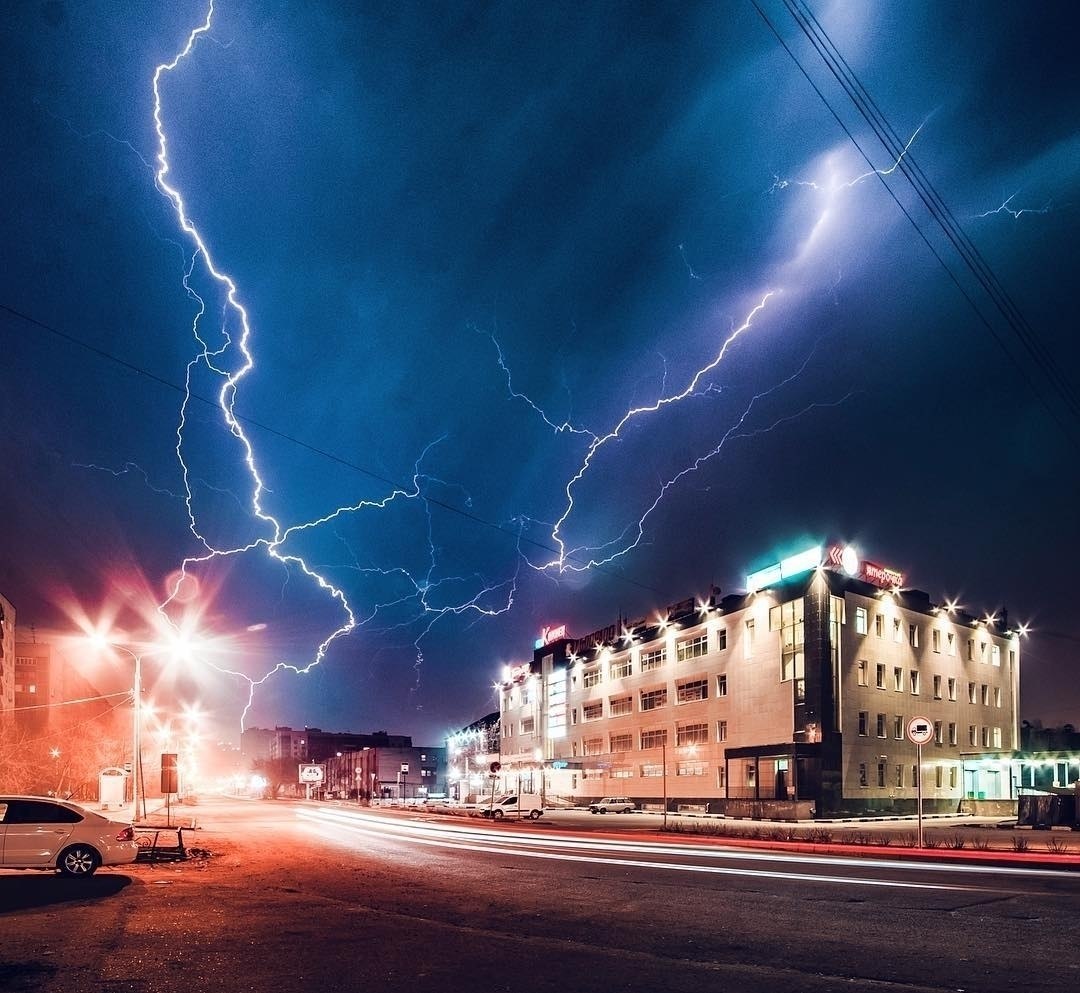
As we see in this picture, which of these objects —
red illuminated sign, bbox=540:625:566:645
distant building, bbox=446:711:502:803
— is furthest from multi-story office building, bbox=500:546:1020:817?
distant building, bbox=446:711:502:803

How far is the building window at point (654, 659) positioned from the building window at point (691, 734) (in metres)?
5.45

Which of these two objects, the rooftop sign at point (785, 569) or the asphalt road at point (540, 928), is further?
the rooftop sign at point (785, 569)

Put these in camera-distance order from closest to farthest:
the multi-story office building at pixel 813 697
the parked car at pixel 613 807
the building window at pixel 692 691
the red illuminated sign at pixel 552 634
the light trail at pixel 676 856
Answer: the light trail at pixel 676 856
the multi-story office building at pixel 813 697
the parked car at pixel 613 807
the building window at pixel 692 691
the red illuminated sign at pixel 552 634

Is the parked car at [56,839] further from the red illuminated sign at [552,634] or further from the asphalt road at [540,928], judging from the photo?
the red illuminated sign at [552,634]

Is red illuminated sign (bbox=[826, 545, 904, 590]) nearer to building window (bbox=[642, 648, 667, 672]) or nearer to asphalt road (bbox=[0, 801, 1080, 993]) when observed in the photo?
building window (bbox=[642, 648, 667, 672])

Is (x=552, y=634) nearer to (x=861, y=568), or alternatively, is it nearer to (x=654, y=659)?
(x=654, y=659)

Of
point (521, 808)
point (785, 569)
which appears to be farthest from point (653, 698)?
point (521, 808)

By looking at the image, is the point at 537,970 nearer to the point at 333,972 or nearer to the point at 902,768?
the point at 333,972

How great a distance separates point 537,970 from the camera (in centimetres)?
795

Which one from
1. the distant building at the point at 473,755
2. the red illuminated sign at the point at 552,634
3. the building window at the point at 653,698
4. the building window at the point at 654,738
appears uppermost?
the red illuminated sign at the point at 552,634

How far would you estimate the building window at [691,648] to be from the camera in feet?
212

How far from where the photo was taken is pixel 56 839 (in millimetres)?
15945

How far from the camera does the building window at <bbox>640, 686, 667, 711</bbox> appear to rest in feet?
228

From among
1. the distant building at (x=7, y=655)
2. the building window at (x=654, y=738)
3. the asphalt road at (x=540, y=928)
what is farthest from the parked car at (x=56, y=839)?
the distant building at (x=7, y=655)
